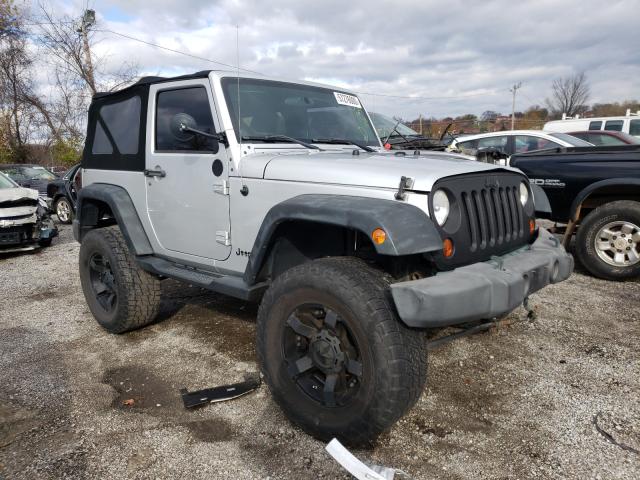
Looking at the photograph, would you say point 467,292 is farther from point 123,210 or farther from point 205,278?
point 123,210

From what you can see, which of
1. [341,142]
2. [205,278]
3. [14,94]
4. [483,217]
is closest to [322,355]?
[483,217]

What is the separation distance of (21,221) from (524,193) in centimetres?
785

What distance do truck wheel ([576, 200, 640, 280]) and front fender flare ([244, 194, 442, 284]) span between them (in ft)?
12.3

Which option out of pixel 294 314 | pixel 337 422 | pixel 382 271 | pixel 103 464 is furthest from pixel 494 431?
pixel 103 464

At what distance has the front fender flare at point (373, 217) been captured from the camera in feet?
7.14

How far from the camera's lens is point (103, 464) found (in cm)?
243

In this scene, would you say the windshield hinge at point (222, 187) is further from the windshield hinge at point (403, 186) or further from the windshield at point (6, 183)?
the windshield at point (6, 183)

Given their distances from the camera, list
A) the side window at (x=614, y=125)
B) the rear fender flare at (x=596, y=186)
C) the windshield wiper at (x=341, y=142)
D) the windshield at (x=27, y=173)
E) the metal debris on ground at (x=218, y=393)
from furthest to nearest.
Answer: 1. the side window at (x=614, y=125)
2. the windshield at (x=27, y=173)
3. the rear fender flare at (x=596, y=186)
4. the windshield wiper at (x=341, y=142)
5. the metal debris on ground at (x=218, y=393)

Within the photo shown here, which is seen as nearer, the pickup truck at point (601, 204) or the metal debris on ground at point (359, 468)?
the metal debris on ground at point (359, 468)

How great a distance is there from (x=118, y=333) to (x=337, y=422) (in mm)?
2553

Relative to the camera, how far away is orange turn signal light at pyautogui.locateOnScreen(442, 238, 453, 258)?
7.98 ft

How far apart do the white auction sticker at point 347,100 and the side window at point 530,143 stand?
18.4 feet

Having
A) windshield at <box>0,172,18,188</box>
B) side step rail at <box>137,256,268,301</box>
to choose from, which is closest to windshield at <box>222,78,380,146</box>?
side step rail at <box>137,256,268,301</box>

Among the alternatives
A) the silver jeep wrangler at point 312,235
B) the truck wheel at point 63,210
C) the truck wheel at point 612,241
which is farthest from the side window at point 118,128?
the truck wheel at point 63,210
